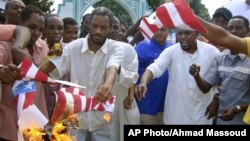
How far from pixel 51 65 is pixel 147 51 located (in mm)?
1665

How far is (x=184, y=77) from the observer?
5188 mm

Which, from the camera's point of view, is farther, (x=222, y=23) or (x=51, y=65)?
(x=222, y=23)

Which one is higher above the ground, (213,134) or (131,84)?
(131,84)

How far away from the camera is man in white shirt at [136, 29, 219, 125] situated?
5121mm

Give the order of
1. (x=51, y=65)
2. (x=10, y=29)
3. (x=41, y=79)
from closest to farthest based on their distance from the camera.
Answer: (x=41, y=79) < (x=10, y=29) < (x=51, y=65)

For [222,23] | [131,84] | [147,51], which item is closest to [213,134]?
[131,84]

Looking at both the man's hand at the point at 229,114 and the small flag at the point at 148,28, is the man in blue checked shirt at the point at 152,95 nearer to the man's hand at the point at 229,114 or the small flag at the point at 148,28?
the small flag at the point at 148,28

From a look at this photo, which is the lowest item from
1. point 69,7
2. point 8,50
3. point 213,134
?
point 213,134

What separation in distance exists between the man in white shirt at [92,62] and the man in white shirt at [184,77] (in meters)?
0.54

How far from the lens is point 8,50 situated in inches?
142

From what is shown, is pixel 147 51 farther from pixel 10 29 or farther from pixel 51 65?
pixel 10 29

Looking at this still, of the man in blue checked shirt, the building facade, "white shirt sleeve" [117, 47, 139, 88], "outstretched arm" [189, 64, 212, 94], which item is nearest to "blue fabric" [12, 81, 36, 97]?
"white shirt sleeve" [117, 47, 139, 88]

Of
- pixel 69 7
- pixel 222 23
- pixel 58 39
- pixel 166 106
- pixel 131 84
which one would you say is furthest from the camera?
pixel 69 7

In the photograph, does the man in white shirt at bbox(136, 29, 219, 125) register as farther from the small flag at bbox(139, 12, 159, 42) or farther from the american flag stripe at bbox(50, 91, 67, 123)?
the american flag stripe at bbox(50, 91, 67, 123)
